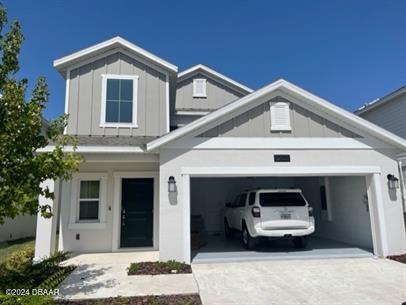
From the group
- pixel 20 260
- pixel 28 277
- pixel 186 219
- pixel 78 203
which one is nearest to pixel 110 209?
pixel 78 203

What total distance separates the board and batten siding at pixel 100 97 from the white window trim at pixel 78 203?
1575mm

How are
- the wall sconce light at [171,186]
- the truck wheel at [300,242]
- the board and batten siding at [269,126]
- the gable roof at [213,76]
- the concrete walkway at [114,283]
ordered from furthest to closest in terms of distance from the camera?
the gable roof at [213,76] → the truck wheel at [300,242] → the board and batten siding at [269,126] → the wall sconce light at [171,186] → the concrete walkway at [114,283]

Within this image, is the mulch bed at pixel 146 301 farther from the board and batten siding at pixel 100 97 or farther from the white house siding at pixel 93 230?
the board and batten siding at pixel 100 97

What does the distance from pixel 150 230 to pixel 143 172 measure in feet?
6.89

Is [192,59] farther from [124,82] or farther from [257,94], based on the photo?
[257,94]

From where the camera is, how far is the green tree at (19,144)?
5664mm

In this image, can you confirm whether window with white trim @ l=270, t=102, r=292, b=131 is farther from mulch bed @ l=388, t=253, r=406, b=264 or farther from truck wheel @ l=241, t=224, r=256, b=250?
mulch bed @ l=388, t=253, r=406, b=264

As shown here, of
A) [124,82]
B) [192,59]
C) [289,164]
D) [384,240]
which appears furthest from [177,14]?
[384,240]

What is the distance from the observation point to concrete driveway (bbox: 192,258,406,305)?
5.55 meters

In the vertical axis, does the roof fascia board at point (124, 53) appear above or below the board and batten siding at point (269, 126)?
above

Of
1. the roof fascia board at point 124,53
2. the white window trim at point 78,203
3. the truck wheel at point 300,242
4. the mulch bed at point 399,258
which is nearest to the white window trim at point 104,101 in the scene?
the roof fascia board at point 124,53

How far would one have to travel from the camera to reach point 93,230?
10586mm

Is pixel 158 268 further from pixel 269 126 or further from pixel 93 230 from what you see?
pixel 269 126

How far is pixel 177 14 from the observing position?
527 inches
